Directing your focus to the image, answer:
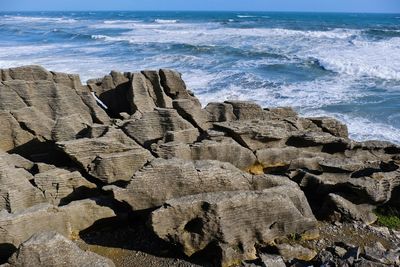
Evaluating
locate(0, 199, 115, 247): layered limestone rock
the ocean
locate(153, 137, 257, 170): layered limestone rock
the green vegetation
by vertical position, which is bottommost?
the ocean

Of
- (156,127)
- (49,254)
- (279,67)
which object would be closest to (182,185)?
(49,254)

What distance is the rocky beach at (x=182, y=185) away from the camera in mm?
9430

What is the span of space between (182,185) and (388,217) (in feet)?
17.9

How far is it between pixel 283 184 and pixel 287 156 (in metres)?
2.74

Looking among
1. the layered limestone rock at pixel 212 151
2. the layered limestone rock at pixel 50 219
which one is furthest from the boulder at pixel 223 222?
the layered limestone rock at pixel 212 151

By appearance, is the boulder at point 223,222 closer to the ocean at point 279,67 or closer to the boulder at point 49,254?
the boulder at point 49,254

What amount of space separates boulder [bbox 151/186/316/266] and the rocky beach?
0.02 m

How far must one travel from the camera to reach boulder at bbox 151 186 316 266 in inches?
369

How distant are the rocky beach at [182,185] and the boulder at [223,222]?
0.02 m

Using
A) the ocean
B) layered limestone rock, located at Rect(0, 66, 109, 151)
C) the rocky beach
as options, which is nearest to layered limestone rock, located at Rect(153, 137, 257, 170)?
the rocky beach

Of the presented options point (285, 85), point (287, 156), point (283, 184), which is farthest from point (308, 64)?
point (283, 184)

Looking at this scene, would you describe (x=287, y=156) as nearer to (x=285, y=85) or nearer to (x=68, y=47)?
(x=285, y=85)

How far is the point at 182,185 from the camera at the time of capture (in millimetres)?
10164

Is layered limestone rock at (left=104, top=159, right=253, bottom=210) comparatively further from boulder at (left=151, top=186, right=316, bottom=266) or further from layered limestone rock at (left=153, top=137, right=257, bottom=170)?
layered limestone rock at (left=153, top=137, right=257, bottom=170)
